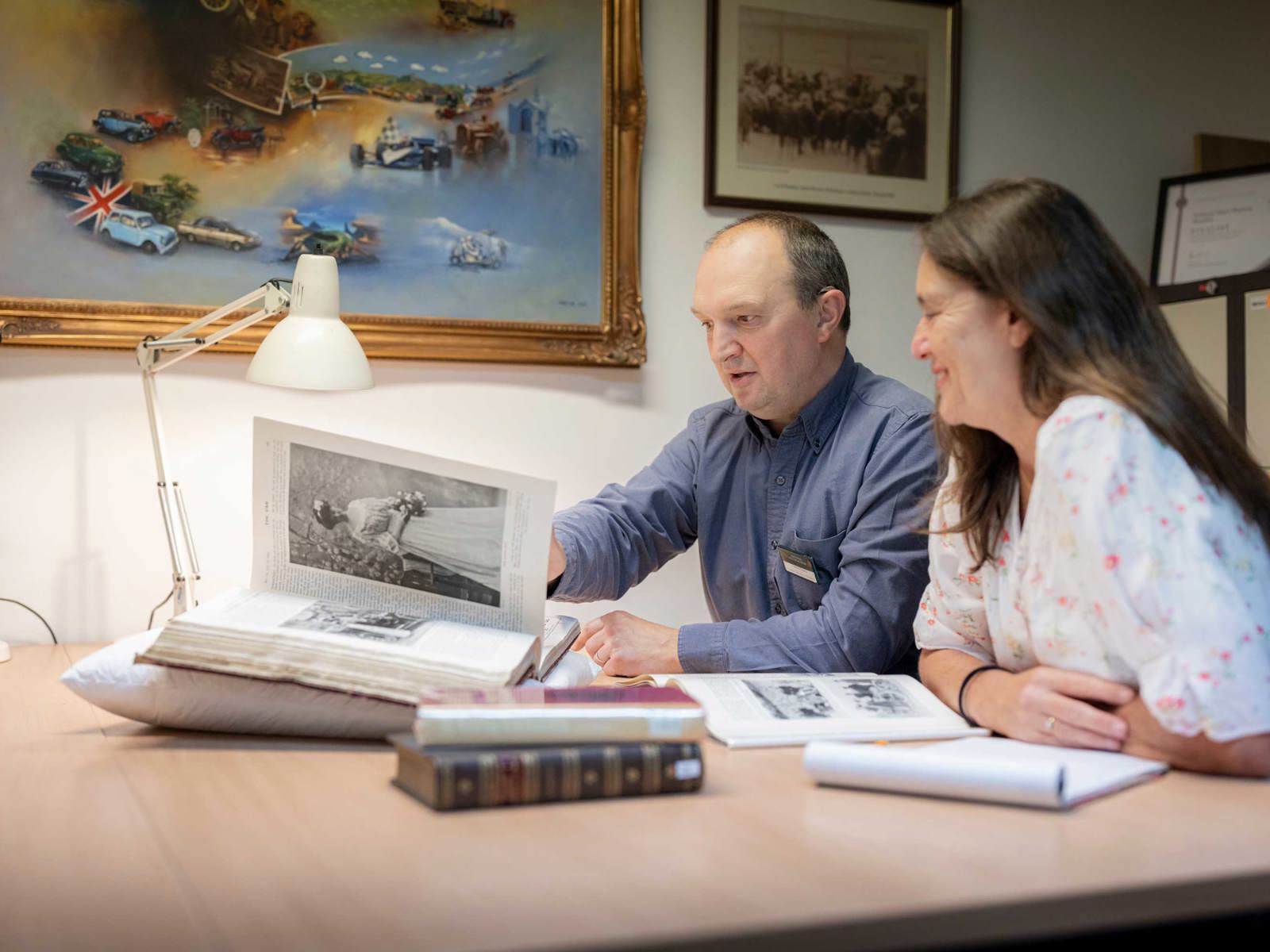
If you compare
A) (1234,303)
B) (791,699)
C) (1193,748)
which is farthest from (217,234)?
(1234,303)

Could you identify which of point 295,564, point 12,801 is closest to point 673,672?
point 295,564

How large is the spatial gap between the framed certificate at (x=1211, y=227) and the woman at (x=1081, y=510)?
5.45 ft

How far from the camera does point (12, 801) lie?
3.36 feet

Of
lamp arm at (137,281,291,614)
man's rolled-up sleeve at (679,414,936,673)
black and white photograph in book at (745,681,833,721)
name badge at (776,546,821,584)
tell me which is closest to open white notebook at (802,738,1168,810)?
black and white photograph in book at (745,681,833,721)

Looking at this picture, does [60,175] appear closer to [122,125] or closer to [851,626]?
[122,125]

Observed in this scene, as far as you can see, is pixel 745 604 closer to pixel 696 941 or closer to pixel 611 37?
pixel 611 37

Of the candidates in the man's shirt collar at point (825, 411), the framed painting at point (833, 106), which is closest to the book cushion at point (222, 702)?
the man's shirt collar at point (825, 411)

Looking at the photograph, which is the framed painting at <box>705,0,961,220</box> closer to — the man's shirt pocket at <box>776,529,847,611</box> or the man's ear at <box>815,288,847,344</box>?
the man's ear at <box>815,288,847,344</box>

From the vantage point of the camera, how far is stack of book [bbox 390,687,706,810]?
3.22ft

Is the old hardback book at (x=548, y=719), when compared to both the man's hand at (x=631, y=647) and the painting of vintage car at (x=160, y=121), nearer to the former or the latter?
the man's hand at (x=631, y=647)

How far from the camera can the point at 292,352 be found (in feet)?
5.88

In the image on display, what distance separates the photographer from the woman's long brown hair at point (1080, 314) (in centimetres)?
119

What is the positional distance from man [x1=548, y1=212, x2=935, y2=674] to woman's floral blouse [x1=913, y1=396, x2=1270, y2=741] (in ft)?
1.49

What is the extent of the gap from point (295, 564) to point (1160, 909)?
95cm
